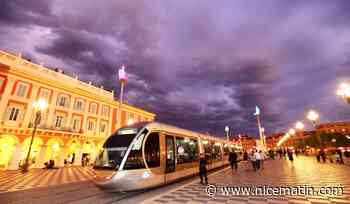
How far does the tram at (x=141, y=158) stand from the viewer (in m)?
7.43

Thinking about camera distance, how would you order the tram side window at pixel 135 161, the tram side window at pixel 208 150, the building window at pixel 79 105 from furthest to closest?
1. the building window at pixel 79 105
2. the tram side window at pixel 208 150
3. the tram side window at pixel 135 161

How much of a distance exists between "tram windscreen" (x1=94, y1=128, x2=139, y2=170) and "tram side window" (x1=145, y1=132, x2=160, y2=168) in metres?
0.79

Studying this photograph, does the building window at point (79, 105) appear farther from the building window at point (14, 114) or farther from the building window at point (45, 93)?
the building window at point (14, 114)

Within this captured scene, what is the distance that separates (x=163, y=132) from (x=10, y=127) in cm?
2148

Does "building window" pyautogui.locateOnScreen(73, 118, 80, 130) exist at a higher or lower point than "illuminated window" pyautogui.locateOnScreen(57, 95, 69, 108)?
lower

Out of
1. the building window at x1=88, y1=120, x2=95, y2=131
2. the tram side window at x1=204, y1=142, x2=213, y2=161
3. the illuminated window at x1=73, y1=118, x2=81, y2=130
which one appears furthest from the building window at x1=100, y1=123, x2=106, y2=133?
the tram side window at x1=204, y1=142, x2=213, y2=161

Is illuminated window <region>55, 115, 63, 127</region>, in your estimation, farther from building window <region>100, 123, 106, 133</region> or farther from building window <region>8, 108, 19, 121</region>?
building window <region>100, 123, 106, 133</region>

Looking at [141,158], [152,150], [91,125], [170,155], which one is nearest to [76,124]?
[91,125]

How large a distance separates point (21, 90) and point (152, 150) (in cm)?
2302

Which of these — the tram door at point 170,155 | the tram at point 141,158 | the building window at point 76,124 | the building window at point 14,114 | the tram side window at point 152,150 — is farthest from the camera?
the building window at point 76,124

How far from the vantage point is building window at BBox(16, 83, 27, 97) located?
21934 mm

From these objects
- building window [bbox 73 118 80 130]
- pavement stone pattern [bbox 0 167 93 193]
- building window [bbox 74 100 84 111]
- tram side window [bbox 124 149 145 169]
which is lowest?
pavement stone pattern [bbox 0 167 93 193]

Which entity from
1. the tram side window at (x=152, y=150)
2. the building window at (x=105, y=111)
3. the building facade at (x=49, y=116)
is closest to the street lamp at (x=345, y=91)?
the tram side window at (x=152, y=150)

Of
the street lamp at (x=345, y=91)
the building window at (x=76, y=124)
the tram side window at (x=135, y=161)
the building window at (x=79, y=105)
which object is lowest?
the tram side window at (x=135, y=161)
